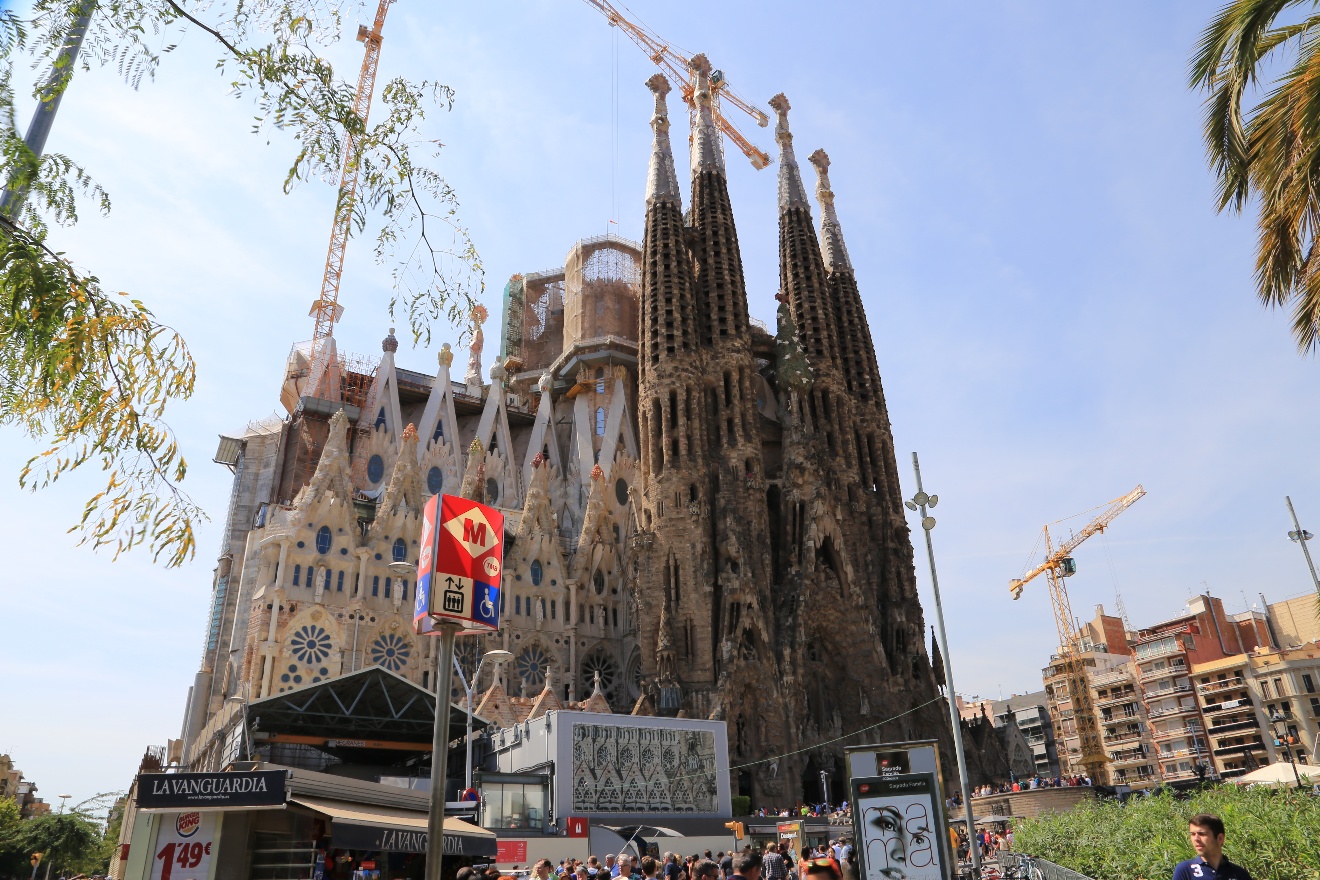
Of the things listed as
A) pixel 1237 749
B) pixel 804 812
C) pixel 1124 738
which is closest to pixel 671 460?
pixel 804 812

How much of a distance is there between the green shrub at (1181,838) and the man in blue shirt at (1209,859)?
8.13 ft

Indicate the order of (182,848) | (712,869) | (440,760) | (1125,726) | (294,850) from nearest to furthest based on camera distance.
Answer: (712,869) → (440,760) → (182,848) → (294,850) → (1125,726)

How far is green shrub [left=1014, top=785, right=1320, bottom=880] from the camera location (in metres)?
7.90

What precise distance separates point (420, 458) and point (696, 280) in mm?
19476

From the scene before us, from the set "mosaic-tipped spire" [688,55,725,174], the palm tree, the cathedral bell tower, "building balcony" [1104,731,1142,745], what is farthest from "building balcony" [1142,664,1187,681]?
the palm tree

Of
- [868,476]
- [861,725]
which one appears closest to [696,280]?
[868,476]

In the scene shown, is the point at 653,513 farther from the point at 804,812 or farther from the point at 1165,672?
the point at 1165,672

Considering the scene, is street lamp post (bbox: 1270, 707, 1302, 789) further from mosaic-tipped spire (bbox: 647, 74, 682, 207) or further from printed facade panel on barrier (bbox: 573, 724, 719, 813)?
mosaic-tipped spire (bbox: 647, 74, 682, 207)

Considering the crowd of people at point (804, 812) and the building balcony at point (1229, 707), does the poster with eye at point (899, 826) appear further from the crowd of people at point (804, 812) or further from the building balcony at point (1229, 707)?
the building balcony at point (1229, 707)

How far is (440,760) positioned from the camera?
884 centimetres

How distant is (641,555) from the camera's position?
47031 millimetres

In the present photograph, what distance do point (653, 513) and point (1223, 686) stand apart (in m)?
49.1

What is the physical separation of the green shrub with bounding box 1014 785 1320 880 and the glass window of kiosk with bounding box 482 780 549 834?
54.2 ft

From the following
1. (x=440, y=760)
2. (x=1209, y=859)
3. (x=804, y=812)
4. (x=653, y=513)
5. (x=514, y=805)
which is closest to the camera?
(x=1209, y=859)
